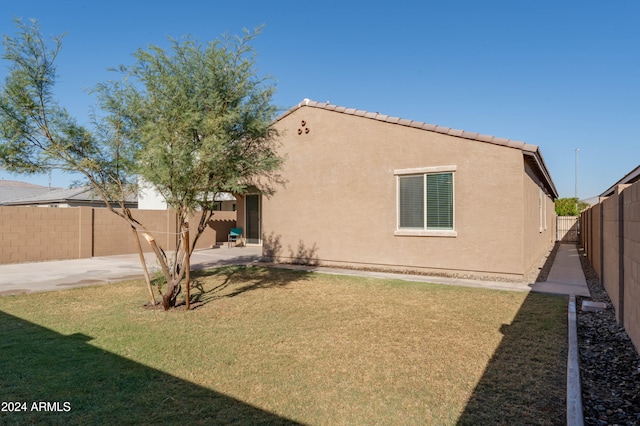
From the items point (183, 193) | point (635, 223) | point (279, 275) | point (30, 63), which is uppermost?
point (30, 63)

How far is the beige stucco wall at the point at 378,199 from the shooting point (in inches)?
422

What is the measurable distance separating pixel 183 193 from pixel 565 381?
6544mm

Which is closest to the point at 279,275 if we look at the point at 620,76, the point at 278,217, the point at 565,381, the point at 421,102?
the point at 278,217

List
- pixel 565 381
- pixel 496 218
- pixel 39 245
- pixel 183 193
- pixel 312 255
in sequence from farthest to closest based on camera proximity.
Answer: pixel 39 245 < pixel 312 255 < pixel 496 218 < pixel 183 193 < pixel 565 381

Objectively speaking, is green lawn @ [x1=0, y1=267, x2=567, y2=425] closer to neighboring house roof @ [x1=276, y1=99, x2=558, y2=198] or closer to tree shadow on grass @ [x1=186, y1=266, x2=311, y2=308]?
tree shadow on grass @ [x1=186, y1=266, x2=311, y2=308]

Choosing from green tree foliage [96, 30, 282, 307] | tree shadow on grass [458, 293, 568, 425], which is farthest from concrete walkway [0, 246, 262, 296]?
tree shadow on grass [458, 293, 568, 425]

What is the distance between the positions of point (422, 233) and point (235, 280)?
5.88 m

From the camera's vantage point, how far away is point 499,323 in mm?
6598

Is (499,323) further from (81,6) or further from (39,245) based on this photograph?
(39,245)

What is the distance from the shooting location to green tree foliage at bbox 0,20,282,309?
6.82m

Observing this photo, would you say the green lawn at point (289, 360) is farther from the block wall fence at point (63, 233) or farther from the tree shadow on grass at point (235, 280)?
the block wall fence at point (63, 233)

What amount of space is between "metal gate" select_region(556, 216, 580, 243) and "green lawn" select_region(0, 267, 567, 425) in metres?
22.8

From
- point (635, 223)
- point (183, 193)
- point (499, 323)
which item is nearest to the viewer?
point (635, 223)

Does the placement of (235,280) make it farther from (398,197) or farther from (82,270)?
(82,270)
